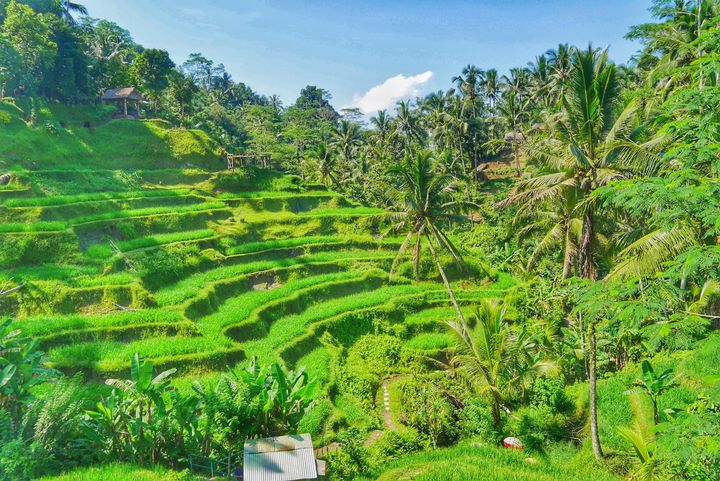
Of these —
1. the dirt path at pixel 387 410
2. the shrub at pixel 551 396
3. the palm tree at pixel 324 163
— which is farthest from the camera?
the palm tree at pixel 324 163

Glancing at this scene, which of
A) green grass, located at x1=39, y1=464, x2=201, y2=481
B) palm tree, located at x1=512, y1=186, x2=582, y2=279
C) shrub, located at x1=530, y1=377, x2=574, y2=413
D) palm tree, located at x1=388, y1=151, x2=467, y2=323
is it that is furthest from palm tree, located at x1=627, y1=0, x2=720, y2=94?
green grass, located at x1=39, y1=464, x2=201, y2=481

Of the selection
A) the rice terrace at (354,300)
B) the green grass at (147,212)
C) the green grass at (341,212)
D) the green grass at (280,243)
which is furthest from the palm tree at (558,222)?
the green grass at (147,212)

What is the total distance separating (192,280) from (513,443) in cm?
1428

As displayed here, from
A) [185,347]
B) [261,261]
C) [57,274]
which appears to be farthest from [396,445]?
[57,274]

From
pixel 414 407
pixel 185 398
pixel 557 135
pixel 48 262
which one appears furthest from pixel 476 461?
pixel 48 262

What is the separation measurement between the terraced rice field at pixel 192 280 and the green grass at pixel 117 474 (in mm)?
3369

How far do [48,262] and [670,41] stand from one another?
79.8 ft

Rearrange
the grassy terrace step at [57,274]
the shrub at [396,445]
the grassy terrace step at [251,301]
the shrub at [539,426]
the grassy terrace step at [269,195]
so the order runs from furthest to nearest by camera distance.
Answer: the grassy terrace step at [269,195]
the grassy terrace step at [251,301]
the grassy terrace step at [57,274]
the shrub at [539,426]
the shrub at [396,445]

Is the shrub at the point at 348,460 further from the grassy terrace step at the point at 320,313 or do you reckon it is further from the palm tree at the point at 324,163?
the palm tree at the point at 324,163

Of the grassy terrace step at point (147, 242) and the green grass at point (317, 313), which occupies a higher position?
the grassy terrace step at point (147, 242)

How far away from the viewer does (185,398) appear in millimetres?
8945

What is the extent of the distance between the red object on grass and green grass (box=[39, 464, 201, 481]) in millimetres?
8026

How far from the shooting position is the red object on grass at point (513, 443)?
37.6ft

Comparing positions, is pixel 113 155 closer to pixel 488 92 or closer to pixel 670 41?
pixel 670 41
